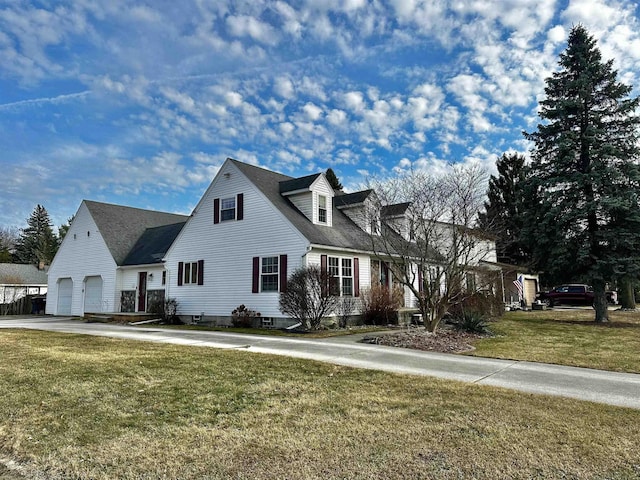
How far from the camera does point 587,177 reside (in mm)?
→ 19531

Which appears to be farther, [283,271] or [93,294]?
[93,294]

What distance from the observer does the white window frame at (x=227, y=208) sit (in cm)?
1965

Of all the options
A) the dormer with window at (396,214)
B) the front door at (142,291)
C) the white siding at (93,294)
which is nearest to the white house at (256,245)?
the dormer with window at (396,214)

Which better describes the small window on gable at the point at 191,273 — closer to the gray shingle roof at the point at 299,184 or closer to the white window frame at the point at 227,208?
the white window frame at the point at 227,208

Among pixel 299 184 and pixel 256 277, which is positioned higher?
pixel 299 184

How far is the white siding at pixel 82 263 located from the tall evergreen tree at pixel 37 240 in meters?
31.1

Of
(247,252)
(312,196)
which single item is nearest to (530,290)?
(312,196)

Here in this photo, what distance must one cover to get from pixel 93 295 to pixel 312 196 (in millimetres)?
16461

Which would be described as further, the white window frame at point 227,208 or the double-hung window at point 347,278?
the white window frame at point 227,208

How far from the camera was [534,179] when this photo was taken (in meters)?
21.4

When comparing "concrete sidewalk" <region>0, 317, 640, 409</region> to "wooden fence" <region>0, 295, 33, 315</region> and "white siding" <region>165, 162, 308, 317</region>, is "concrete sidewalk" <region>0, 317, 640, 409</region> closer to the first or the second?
"white siding" <region>165, 162, 308, 317</region>

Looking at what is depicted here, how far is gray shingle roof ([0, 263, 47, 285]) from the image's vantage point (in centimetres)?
3858

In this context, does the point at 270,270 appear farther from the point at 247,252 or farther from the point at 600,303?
the point at 600,303

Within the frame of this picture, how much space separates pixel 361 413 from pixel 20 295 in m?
35.5
